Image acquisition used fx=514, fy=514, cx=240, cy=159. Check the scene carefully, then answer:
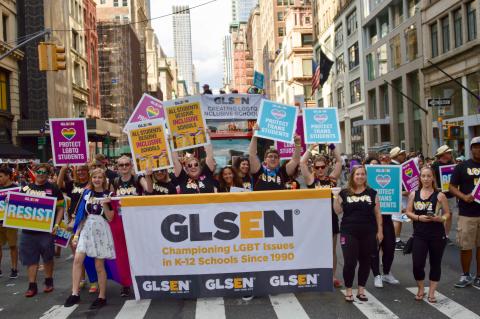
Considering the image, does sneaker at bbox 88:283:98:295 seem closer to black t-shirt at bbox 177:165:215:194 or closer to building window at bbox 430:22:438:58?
black t-shirt at bbox 177:165:215:194

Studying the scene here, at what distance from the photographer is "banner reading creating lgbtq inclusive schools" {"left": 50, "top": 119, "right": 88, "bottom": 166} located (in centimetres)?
891

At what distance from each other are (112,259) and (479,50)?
25043 millimetres

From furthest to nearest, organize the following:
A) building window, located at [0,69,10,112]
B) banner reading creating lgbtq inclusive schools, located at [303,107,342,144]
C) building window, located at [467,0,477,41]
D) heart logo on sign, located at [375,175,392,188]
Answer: building window, located at [0,69,10,112] → building window, located at [467,0,477,41] → banner reading creating lgbtq inclusive schools, located at [303,107,342,144] → heart logo on sign, located at [375,175,392,188]

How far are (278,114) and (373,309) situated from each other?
3.33 m

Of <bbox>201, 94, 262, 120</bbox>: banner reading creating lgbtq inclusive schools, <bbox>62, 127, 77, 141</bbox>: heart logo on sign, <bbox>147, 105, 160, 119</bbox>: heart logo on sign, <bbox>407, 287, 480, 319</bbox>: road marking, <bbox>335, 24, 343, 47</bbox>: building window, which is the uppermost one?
<bbox>335, 24, 343, 47</bbox>: building window

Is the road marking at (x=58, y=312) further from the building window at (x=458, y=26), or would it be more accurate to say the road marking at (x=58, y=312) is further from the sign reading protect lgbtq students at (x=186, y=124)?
the building window at (x=458, y=26)

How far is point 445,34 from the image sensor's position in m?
31.4

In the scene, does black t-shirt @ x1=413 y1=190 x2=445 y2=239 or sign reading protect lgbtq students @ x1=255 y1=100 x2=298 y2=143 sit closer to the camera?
black t-shirt @ x1=413 y1=190 x2=445 y2=239

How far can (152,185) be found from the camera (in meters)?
7.50

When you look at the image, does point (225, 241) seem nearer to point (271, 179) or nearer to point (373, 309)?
point (271, 179)

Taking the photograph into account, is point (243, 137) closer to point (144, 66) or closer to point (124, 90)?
point (124, 90)

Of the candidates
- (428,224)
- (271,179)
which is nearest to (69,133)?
(271,179)

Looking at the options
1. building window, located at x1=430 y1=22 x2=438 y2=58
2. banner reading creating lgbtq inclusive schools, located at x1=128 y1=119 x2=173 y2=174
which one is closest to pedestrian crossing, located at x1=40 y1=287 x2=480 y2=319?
banner reading creating lgbtq inclusive schools, located at x1=128 y1=119 x2=173 y2=174

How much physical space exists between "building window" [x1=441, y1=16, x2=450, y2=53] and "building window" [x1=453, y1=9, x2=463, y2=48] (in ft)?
3.50
